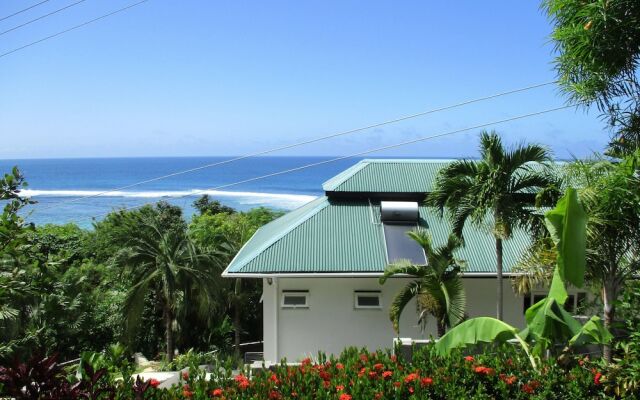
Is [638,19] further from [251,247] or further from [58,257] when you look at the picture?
[251,247]

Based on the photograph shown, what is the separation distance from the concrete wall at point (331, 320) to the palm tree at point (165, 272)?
3.77 meters

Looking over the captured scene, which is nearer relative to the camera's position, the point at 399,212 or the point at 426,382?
the point at 426,382

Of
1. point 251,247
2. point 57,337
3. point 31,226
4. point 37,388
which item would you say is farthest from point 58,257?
point 57,337

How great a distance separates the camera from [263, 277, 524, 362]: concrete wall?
1568cm

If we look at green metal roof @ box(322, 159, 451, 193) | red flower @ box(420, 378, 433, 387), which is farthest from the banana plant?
green metal roof @ box(322, 159, 451, 193)

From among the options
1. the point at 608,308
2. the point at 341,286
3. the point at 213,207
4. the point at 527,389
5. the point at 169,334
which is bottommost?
the point at 169,334

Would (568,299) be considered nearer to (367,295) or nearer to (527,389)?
(367,295)

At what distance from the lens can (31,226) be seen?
17.6ft

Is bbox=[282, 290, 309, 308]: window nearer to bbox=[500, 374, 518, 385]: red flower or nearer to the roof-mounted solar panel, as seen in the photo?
the roof-mounted solar panel

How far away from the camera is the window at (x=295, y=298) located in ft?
51.7

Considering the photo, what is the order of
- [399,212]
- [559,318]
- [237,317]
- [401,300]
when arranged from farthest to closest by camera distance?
[237,317] < [399,212] < [401,300] < [559,318]

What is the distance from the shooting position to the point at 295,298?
15891 millimetres

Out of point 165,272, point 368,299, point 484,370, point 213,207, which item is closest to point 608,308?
point 484,370

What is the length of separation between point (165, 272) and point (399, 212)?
22.8 ft
